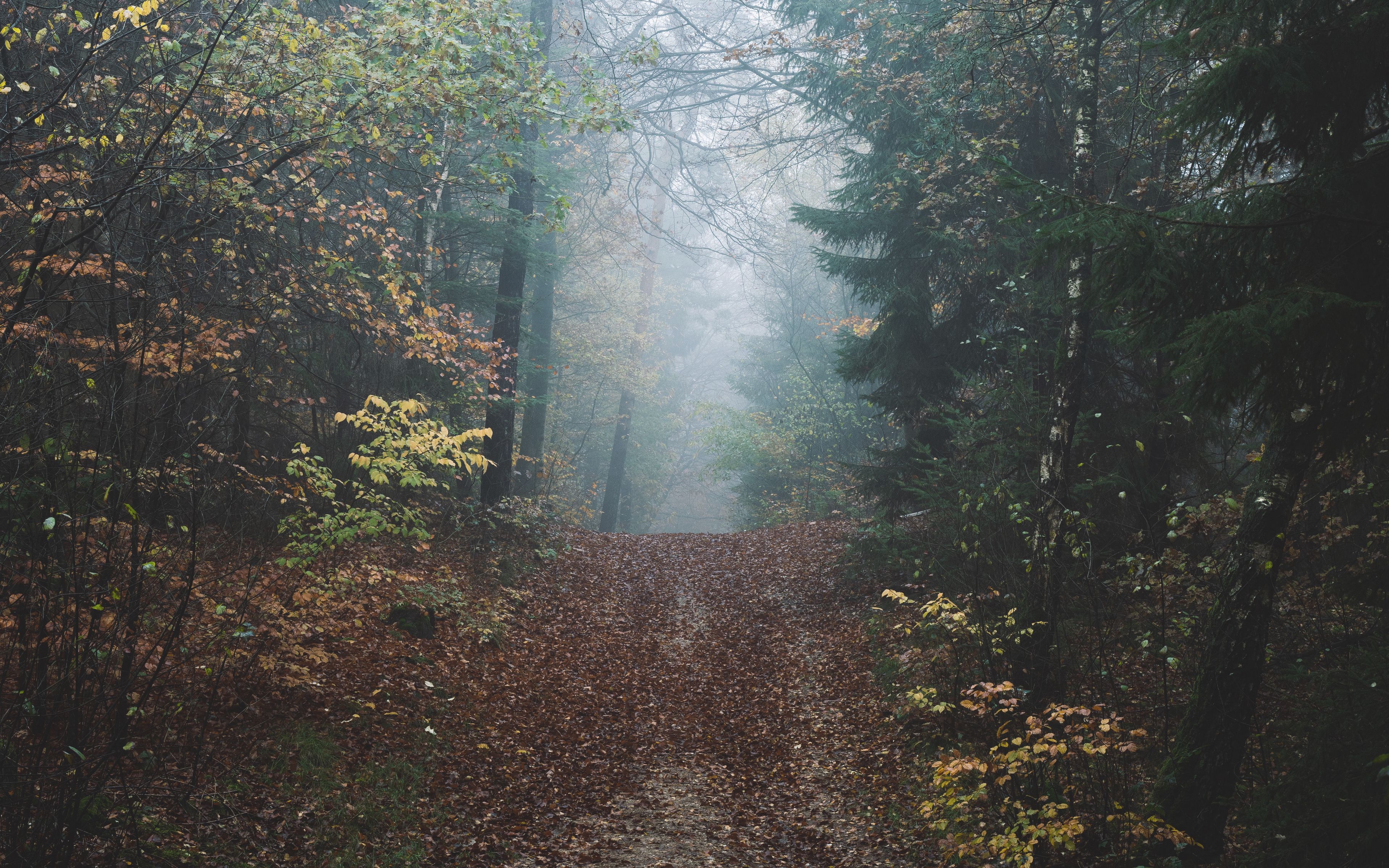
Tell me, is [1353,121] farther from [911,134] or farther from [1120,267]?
[911,134]

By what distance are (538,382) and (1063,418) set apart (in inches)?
629

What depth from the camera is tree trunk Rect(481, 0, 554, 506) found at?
1290 cm

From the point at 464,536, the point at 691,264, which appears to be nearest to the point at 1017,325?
the point at 464,536

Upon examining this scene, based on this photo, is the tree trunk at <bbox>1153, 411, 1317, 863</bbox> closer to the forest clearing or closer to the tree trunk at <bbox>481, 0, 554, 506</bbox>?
the forest clearing

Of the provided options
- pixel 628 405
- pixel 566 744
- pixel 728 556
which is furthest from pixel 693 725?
pixel 628 405

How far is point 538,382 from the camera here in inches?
819

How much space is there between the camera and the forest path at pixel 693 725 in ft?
18.6

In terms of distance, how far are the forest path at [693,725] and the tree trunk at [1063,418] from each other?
1.73 m

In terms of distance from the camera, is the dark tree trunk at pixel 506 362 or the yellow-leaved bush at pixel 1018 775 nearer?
the yellow-leaved bush at pixel 1018 775

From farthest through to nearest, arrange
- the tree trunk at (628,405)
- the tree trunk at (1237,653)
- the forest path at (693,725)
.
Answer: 1. the tree trunk at (628,405)
2. the forest path at (693,725)
3. the tree trunk at (1237,653)

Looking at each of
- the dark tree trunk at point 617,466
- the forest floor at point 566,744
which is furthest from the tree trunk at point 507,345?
the dark tree trunk at point 617,466

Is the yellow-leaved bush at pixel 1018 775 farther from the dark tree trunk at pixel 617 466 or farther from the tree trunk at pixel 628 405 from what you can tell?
the dark tree trunk at pixel 617 466

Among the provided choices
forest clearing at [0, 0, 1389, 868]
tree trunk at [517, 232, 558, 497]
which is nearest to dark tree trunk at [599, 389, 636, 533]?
tree trunk at [517, 232, 558, 497]

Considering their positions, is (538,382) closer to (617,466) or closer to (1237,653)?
(617,466)
